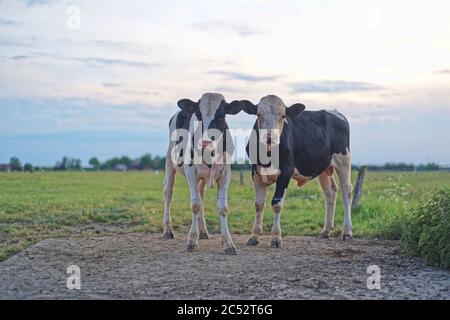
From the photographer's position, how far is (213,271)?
8.74m

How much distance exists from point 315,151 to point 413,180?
5.71m

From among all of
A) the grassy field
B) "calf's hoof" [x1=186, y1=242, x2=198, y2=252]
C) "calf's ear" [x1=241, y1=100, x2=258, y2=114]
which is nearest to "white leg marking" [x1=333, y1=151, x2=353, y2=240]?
the grassy field

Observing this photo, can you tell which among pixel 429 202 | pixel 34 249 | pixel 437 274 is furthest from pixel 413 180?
pixel 34 249

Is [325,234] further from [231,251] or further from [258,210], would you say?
[231,251]

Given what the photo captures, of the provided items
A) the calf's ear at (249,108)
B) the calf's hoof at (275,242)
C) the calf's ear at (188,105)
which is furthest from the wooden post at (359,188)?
the calf's ear at (188,105)

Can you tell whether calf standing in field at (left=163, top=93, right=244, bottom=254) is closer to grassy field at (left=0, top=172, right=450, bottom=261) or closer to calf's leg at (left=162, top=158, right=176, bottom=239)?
calf's leg at (left=162, top=158, right=176, bottom=239)

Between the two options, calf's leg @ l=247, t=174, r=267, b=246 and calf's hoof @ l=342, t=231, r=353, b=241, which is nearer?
calf's leg @ l=247, t=174, r=267, b=246

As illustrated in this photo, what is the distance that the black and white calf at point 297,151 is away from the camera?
11031 millimetres

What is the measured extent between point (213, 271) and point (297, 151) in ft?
12.5

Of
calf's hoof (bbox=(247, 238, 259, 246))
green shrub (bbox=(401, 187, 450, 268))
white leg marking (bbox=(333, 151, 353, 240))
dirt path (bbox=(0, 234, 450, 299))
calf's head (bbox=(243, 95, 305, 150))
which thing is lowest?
dirt path (bbox=(0, 234, 450, 299))

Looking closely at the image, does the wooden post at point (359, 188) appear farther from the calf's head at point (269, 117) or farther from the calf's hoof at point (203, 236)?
the calf's head at point (269, 117)

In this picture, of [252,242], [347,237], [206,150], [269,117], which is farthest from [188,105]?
[347,237]

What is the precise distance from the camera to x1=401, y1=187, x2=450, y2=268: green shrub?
922 cm
